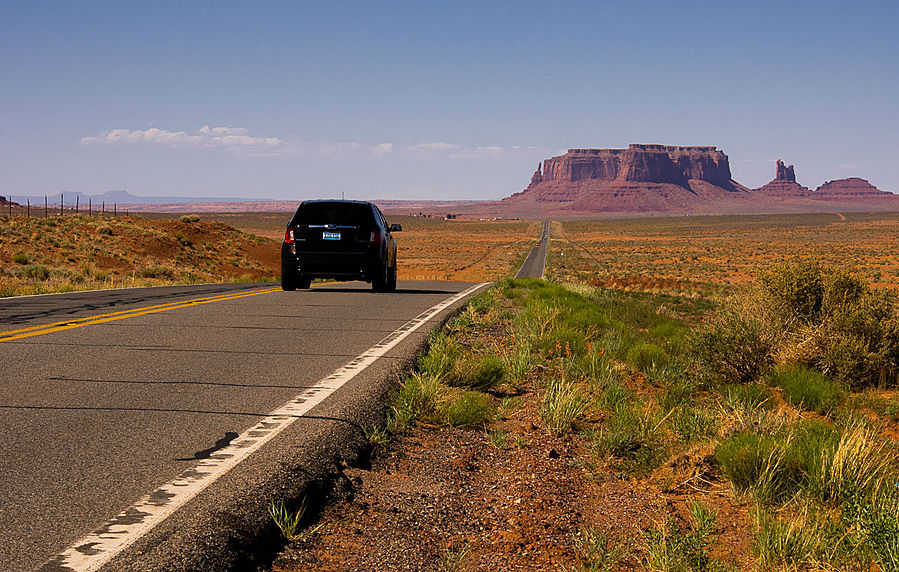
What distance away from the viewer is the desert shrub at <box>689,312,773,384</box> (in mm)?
9625

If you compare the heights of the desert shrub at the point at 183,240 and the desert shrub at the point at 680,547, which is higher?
the desert shrub at the point at 183,240

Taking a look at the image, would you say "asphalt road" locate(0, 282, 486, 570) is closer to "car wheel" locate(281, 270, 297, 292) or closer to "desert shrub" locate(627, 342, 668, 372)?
"desert shrub" locate(627, 342, 668, 372)

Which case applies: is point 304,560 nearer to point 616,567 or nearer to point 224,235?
point 616,567

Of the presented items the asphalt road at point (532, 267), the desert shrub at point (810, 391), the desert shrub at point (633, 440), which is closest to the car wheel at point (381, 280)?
the desert shrub at point (810, 391)

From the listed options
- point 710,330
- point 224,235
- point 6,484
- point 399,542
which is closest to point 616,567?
point 399,542

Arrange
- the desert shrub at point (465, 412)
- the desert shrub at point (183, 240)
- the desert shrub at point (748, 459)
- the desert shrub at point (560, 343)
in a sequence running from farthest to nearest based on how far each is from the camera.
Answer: the desert shrub at point (183, 240)
the desert shrub at point (560, 343)
the desert shrub at point (465, 412)
the desert shrub at point (748, 459)

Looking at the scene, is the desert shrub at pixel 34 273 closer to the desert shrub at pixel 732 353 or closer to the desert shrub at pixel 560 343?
the desert shrub at pixel 560 343

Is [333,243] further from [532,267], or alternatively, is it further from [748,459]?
[532,267]

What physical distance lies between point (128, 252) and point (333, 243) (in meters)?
28.4

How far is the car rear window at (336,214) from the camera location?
1714 centimetres

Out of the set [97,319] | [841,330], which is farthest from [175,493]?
[841,330]

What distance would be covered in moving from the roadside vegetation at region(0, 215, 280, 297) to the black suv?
9678 mm

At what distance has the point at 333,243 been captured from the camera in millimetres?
16922

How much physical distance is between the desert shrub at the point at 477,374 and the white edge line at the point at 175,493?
1254mm
